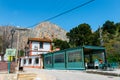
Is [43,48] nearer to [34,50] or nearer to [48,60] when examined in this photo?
[34,50]

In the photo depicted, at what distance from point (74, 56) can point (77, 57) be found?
80 centimetres

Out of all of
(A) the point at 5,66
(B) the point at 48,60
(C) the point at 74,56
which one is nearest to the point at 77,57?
(C) the point at 74,56

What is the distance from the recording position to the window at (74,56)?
25.4 metres

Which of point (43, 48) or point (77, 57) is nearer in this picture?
point (77, 57)

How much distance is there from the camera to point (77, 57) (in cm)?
2584

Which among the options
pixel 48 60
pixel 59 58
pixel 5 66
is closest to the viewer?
pixel 5 66

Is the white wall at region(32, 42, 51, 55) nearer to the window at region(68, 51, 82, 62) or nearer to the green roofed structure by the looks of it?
the green roofed structure

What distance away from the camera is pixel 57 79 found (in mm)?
15781

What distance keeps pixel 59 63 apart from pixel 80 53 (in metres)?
6.41

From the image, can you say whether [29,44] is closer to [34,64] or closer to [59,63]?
[34,64]

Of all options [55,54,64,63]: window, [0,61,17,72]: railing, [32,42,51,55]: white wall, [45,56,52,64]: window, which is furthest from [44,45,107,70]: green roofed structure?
[32,42,51,55]: white wall

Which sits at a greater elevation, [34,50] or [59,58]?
[34,50]

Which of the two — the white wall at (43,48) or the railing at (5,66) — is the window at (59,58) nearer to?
the railing at (5,66)

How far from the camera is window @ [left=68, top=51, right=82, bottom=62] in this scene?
1001 inches
